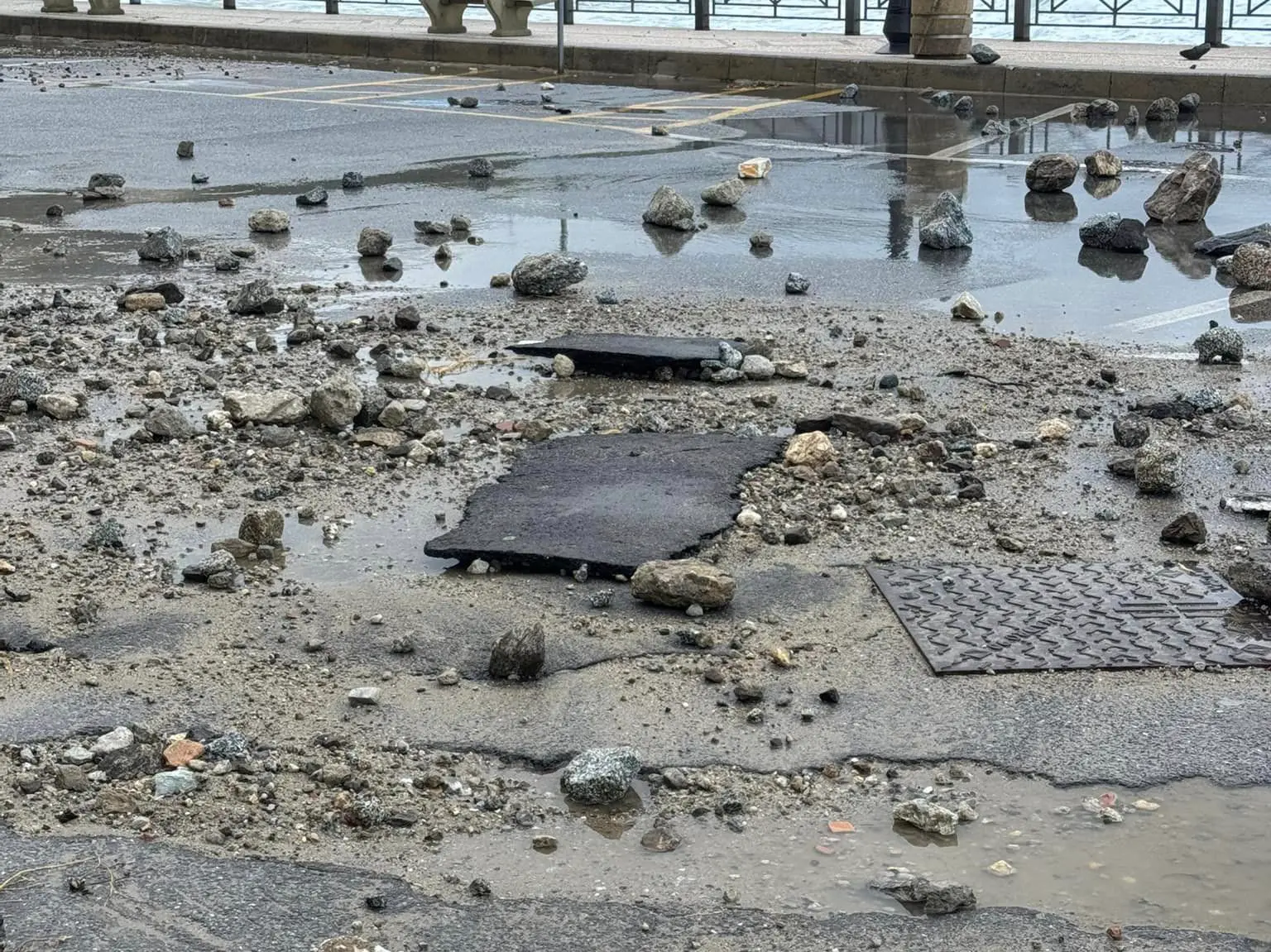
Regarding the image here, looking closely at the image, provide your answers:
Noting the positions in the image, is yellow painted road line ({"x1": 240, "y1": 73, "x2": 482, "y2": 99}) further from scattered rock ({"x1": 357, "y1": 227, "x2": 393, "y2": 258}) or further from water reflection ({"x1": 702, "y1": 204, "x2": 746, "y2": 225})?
scattered rock ({"x1": 357, "y1": 227, "x2": 393, "y2": 258})

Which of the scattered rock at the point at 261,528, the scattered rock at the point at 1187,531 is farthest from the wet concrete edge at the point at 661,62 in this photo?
the scattered rock at the point at 261,528

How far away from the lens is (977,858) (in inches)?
129

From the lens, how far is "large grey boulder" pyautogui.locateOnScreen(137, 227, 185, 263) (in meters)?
8.55

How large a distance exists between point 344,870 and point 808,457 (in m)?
2.61

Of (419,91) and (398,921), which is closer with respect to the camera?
(398,921)

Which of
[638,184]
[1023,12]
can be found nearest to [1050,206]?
[638,184]

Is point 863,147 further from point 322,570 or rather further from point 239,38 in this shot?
point 239,38

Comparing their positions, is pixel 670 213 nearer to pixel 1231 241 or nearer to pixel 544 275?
pixel 544 275

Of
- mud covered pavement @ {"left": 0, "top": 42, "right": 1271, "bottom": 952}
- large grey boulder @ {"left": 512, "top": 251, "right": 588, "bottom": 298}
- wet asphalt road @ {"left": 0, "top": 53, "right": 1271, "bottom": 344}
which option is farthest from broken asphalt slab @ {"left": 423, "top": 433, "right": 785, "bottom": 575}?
wet asphalt road @ {"left": 0, "top": 53, "right": 1271, "bottom": 344}

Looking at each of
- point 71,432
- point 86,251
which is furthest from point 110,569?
point 86,251

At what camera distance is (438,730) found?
3793mm

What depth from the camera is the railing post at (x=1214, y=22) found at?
18.8 metres

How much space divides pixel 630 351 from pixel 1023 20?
48.7ft

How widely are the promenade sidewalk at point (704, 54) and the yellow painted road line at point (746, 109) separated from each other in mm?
1059
